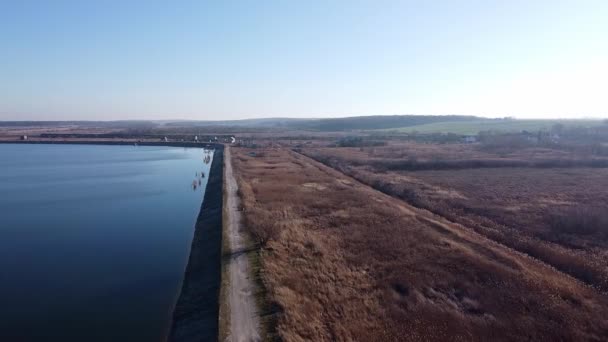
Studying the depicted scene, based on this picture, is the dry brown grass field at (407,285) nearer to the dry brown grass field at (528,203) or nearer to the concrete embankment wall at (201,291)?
the dry brown grass field at (528,203)

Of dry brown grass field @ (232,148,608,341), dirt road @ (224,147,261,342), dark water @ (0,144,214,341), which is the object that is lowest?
dark water @ (0,144,214,341)

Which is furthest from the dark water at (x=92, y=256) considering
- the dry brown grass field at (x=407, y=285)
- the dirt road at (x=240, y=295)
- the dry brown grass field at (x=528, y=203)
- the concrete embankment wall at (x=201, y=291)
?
the dry brown grass field at (x=528, y=203)

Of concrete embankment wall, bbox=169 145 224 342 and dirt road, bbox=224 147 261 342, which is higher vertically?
dirt road, bbox=224 147 261 342

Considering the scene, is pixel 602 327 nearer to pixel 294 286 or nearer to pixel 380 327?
pixel 380 327

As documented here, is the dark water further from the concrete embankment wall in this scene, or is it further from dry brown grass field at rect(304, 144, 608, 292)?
dry brown grass field at rect(304, 144, 608, 292)

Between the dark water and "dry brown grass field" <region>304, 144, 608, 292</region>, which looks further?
"dry brown grass field" <region>304, 144, 608, 292</region>

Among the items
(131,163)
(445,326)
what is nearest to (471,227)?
(445,326)

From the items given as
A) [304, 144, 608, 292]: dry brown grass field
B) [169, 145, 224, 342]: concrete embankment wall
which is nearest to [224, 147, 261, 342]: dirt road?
[169, 145, 224, 342]: concrete embankment wall

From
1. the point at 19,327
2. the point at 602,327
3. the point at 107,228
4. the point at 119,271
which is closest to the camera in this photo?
the point at 602,327
